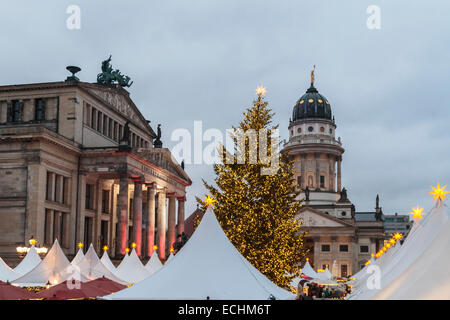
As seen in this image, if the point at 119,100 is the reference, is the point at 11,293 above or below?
below

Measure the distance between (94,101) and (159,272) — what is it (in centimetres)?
4155

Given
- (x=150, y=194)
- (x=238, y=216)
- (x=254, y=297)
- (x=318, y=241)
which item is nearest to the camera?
(x=254, y=297)

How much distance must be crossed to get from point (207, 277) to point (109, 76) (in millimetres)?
47633

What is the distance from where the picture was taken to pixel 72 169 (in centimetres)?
5322

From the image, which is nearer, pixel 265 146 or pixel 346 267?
pixel 265 146

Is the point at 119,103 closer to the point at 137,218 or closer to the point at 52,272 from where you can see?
the point at 137,218

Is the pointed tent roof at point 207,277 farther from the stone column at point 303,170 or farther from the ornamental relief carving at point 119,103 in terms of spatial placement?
the stone column at point 303,170

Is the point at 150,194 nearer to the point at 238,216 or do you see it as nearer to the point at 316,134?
the point at 238,216

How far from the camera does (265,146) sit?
98.4 ft

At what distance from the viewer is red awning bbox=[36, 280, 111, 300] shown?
20812 millimetres

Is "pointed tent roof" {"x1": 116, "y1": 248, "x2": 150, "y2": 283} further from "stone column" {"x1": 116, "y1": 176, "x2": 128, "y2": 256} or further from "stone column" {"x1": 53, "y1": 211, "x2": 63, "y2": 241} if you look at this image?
"stone column" {"x1": 116, "y1": 176, "x2": 128, "y2": 256}

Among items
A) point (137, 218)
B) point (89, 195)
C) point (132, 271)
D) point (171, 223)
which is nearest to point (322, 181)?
point (171, 223)

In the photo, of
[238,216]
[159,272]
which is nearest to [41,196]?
[238,216]

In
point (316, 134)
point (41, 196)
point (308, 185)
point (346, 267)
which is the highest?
point (316, 134)
